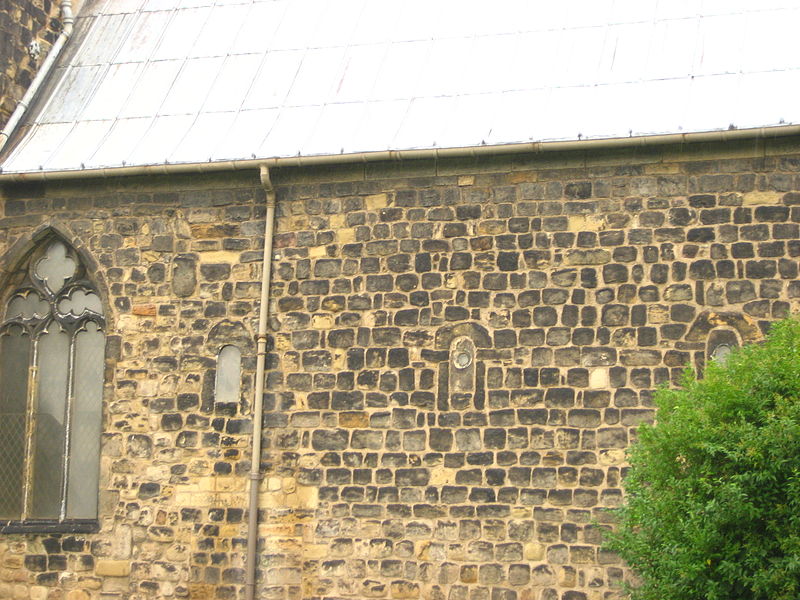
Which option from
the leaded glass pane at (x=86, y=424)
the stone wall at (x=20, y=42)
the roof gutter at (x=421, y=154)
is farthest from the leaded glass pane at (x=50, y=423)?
the stone wall at (x=20, y=42)

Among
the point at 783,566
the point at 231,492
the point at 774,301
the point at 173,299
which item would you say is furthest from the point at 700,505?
the point at 173,299

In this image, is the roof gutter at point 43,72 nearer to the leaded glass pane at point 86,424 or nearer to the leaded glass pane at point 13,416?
the leaded glass pane at point 13,416

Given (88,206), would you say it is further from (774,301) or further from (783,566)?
(783,566)

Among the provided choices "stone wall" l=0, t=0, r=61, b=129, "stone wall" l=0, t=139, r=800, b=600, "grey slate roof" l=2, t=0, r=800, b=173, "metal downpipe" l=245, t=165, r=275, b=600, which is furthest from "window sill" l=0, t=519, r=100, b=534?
"stone wall" l=0, t=0, r=61, b=129

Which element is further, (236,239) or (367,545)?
(236,239)

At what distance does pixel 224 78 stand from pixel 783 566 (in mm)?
8041

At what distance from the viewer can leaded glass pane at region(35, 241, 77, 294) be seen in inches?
537

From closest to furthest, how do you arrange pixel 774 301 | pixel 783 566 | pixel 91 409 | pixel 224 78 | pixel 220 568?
pixel 783 566 → pixel 774 301 → pixel 220 568 → pixel 91 409 → pixel 224 78

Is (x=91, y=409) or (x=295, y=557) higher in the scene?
(x=91, y=409)

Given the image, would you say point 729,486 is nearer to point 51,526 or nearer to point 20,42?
point 51,526

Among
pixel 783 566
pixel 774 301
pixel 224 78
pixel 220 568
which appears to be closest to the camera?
pixel 783 566

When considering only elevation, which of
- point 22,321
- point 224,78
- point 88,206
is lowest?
point 22,321

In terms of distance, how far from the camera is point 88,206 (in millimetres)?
13570

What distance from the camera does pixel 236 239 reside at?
13.1m
